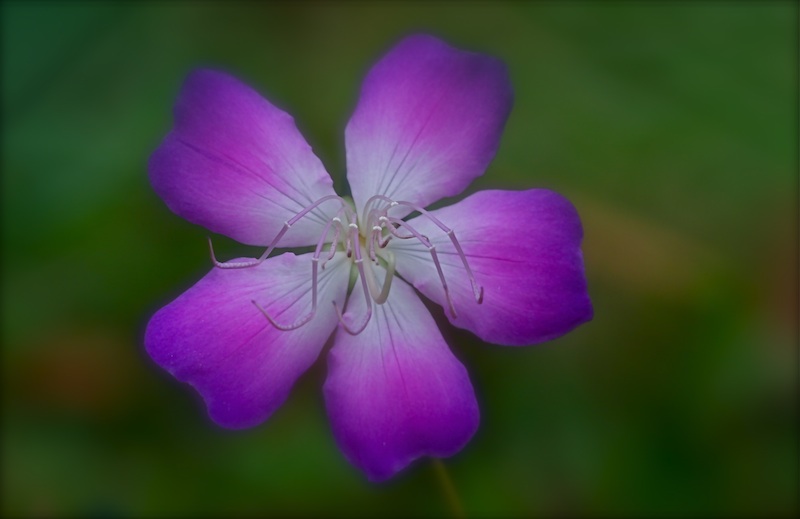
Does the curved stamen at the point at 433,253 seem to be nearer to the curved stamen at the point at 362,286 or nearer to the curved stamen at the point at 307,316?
the curved stamen at the point at 362,286

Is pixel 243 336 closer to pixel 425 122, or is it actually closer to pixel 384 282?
pixel 384 282

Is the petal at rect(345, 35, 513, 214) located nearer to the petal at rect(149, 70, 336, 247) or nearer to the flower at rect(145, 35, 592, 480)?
the flower at rect(145, 35, 592, 480)

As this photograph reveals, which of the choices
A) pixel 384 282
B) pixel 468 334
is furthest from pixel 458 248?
pixel 468 334

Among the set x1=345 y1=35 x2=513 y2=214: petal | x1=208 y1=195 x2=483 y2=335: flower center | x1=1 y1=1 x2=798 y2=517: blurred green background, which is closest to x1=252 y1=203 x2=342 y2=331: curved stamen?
x1=208 y1=195 x2=483 y2=335: flower center

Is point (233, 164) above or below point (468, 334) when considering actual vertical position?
above

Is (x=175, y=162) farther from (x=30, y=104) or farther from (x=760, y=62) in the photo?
(x=760, y=62)

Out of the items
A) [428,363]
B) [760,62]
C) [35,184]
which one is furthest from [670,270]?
[35,184]
